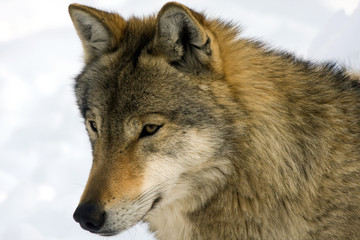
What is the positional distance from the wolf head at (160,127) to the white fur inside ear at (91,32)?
0.37 meters

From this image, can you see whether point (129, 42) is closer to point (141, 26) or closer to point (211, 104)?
point (141, 26)

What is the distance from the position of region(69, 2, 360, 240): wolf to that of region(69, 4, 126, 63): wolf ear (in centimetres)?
1

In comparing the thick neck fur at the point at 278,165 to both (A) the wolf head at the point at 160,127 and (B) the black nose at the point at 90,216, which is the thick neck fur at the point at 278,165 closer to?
(A) the wolf head at the point at 160,127

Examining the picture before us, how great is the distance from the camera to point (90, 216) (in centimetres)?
360

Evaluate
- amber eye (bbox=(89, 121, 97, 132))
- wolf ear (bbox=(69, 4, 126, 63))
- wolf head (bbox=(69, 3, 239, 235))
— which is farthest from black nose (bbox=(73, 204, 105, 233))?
wolf ear (bbox=(69, 4, 126, 63))

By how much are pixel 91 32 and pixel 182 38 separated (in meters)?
1.04

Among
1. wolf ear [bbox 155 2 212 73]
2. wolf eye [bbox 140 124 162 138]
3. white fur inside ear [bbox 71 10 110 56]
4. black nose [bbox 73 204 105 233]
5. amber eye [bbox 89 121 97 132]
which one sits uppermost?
wolf ear [bbox 155 2 212 73]

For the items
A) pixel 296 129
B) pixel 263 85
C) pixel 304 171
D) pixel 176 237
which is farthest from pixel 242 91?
pixel 176 237

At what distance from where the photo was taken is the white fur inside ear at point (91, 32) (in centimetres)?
431

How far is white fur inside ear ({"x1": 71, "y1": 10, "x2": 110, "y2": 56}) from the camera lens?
4.31 meters

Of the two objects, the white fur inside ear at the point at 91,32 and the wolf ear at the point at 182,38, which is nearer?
the wolf ear at the point at 182,38

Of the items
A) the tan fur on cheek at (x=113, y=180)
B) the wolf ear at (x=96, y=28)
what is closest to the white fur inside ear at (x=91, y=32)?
the wolf ear at (x=96, y=28)

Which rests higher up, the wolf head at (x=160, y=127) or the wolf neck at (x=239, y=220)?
the wolf head at (x=160, y=127)

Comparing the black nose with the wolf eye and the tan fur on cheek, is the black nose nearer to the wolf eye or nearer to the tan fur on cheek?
the tan fur on cheek
